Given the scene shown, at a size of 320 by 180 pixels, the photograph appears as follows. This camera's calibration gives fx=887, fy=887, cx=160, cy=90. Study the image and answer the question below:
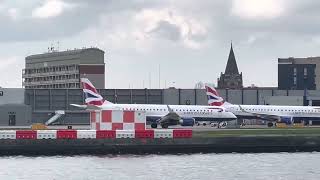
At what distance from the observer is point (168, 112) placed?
13850cm

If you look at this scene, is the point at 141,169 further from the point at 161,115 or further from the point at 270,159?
the point at 161,115

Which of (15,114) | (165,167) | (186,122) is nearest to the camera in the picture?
(165,167)

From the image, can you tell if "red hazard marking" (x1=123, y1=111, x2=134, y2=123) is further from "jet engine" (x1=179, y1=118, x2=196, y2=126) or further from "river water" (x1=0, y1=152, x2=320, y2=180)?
"jet engine" (x1=179, y1=118, x2=196, y2=126)

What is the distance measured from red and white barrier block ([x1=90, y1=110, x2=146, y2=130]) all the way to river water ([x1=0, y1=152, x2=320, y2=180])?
9311 millimetres

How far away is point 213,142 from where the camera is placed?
9300 centimetres

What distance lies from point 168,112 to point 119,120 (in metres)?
42.5

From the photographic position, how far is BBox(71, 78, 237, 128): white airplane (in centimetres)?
13538

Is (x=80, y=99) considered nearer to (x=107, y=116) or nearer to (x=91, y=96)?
(x=91, y=96)

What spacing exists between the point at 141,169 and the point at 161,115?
6483cm

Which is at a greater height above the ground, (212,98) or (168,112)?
(212,98)

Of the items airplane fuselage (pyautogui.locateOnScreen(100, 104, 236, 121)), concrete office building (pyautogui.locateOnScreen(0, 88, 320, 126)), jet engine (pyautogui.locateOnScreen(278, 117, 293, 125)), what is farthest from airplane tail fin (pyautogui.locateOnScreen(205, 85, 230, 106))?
concrete office building (pyautogui.locateOnScreen(0, 88, 320, 126))

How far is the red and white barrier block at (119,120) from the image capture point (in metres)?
96.3

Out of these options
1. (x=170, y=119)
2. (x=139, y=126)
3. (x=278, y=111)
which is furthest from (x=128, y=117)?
(x=278, y=111)

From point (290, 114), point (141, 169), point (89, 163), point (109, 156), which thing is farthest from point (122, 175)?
point (290, 114)
